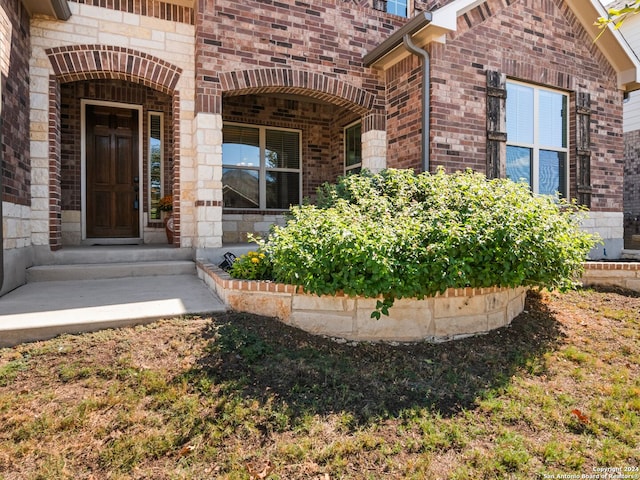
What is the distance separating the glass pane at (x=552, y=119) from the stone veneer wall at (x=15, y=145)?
276 inches

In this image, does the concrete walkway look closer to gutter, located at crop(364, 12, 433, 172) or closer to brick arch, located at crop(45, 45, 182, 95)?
brick arch, located at crop(45, 45, 182, 95)

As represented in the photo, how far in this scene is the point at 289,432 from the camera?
86.0 inches

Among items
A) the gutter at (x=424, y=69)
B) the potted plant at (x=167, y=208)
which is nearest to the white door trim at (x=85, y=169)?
the potted plant at (x=167, y=208)

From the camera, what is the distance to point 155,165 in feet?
22.2

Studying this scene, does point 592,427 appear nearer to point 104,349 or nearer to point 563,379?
point 563,379

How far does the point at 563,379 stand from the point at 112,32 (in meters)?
5.97

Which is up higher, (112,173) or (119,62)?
(119,62)

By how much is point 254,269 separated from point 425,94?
3.36 m

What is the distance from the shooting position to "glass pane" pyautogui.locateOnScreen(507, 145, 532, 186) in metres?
6.20

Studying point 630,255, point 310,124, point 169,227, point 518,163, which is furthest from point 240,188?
point 630,255

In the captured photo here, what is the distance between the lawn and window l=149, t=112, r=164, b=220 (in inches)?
159

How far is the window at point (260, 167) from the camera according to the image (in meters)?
A: 7.38

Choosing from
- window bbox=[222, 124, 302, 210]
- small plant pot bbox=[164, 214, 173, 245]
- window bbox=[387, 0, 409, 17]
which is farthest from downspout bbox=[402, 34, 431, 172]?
small plant pot bbox=[164, 214, 173, 245]

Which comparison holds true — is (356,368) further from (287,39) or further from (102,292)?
(287,39)
